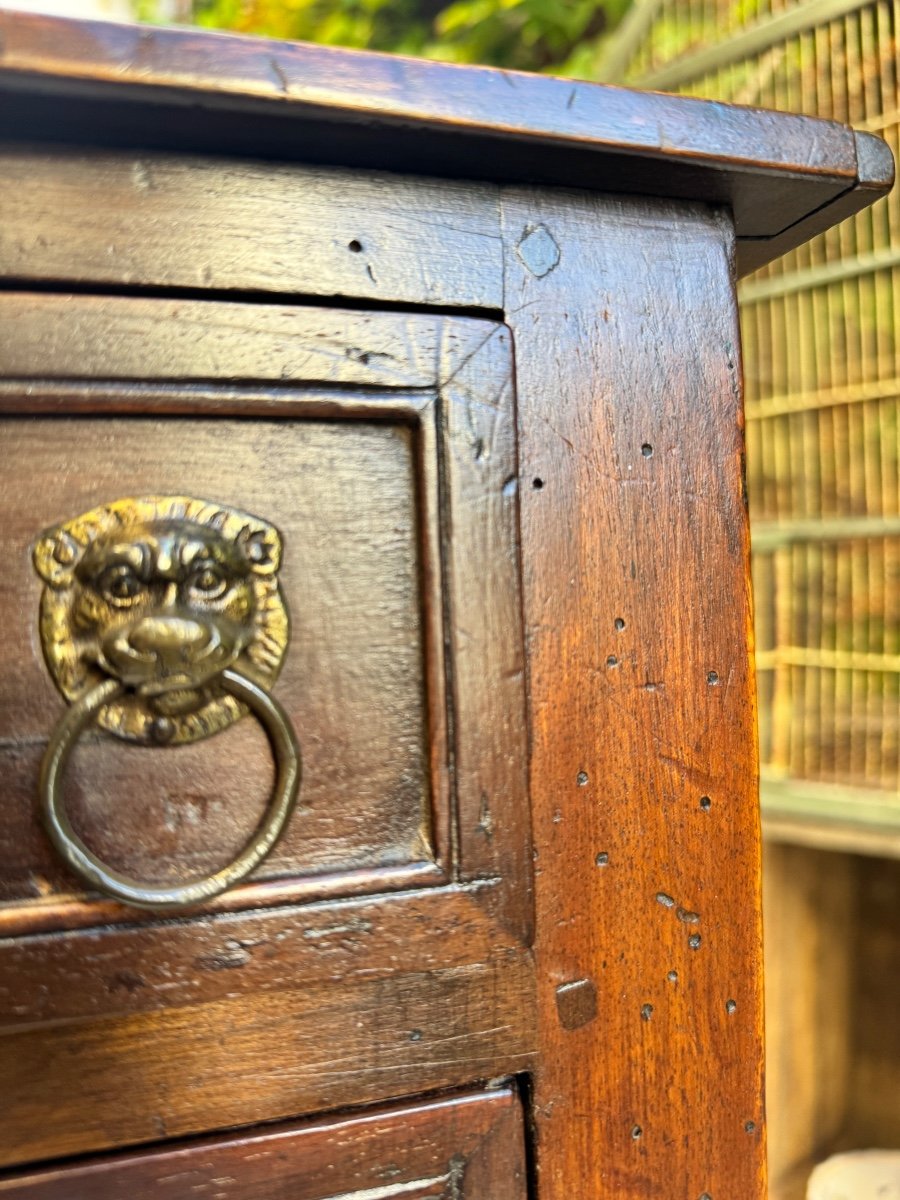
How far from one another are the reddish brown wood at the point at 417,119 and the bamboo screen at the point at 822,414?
1.71 ft

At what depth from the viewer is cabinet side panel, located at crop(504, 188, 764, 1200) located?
1.08 feet

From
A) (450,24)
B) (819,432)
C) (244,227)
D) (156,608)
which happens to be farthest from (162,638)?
(450,24)

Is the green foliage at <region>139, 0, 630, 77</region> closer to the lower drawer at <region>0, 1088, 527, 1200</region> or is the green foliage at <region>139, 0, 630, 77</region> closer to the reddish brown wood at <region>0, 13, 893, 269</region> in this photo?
the reddish brown wood at <region>0, 13, 893, 269</region>

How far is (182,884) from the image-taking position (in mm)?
290

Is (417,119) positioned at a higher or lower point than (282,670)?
higher

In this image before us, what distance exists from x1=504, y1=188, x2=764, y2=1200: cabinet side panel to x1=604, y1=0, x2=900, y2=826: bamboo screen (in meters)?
0.54

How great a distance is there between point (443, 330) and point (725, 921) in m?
0.25

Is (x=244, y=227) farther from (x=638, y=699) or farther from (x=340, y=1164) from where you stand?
(x=340, y=1164)

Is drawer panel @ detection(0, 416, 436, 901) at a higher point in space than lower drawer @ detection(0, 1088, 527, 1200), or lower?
higher

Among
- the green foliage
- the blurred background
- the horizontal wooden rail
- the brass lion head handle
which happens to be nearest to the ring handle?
the brass lion head handle

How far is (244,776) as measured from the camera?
11.8 inches

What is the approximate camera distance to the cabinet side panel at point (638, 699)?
329mm

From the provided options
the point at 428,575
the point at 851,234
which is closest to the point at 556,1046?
the point at 428,575

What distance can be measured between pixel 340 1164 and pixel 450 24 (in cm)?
129
